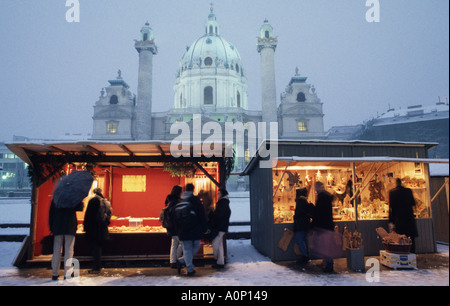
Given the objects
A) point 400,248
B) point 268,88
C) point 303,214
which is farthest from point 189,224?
point 268,88

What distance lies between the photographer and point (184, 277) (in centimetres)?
592

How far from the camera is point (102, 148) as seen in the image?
727 cm

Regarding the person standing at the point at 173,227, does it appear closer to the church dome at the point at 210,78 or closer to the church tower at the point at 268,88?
the church tower at the point at 268,88

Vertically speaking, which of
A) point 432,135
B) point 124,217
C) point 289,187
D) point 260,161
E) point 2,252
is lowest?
point 2,252

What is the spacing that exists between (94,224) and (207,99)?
51963 millimetres

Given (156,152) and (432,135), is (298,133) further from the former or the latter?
(156,152)

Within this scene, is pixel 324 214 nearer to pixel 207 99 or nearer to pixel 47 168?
pixel 47 168

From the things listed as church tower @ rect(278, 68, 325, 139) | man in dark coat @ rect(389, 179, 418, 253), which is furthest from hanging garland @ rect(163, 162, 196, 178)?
church tower @ rect(278, 68, 325, 139)

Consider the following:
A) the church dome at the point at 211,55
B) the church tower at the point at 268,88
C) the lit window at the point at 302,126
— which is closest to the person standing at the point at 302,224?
the church tower at the point at 268,88

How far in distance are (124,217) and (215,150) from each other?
13.7 feet

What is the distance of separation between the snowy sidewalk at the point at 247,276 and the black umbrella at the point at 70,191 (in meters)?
1.47

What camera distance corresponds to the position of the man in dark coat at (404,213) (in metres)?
6.77

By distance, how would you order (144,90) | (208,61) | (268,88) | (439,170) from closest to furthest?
(439,170), (268,88), (144,90), (208,61)

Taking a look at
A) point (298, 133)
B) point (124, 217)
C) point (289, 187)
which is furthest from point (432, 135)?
point (124, 217)
